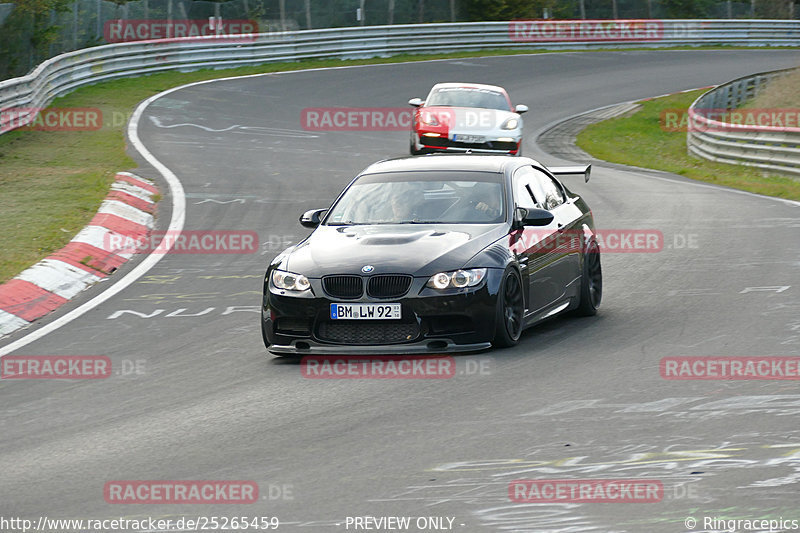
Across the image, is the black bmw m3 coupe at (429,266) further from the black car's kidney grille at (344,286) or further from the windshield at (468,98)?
the windshield at (468,98)

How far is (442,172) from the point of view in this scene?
10.4m

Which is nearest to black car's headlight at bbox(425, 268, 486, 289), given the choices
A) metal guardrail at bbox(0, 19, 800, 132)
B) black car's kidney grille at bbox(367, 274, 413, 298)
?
black car's kidney grille at bbox(367, 274, 413, 298)

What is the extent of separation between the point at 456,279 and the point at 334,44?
120 ft

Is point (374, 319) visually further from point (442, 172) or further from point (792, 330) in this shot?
point (792, 330)

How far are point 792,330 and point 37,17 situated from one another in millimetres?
28674

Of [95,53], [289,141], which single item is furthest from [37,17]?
[289,141]

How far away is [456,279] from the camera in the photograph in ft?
29.1

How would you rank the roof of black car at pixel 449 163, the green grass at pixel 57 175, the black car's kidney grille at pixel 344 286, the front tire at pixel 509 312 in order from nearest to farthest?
the black car's kidney grille at pixel 344 286 < the front tire at pixel 509 312 < the roof of black car at pixel 449 163 < the green grass at pixel 57 175

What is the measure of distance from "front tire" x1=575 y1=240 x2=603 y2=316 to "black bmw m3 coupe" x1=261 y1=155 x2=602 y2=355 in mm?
20

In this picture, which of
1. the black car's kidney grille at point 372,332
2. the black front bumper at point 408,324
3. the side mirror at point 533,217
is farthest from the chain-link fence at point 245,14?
the black car's kidney grille at point 372,332

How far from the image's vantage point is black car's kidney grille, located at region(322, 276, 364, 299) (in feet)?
29.0

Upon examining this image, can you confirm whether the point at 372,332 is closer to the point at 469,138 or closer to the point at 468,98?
the point at 469,138

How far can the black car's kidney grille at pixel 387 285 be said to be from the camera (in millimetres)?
8812

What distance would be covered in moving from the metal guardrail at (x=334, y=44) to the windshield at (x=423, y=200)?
656 inches
